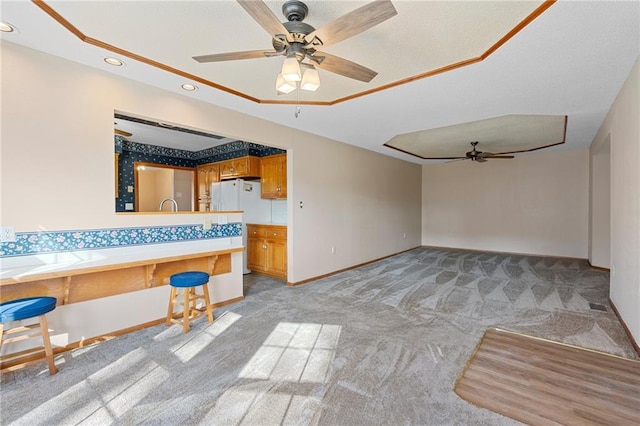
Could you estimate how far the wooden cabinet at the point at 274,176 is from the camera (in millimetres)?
4944

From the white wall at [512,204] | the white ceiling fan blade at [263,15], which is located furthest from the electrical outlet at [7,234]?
the white wall at [512,204]

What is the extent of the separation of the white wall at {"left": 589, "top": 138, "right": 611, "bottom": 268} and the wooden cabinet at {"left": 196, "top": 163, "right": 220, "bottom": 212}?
7.67 m

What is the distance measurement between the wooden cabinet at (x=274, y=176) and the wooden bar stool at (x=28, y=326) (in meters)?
3.30

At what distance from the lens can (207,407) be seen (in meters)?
1.80

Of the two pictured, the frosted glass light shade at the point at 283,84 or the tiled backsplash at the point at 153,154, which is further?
the tiled backsplash at the point at 153,154

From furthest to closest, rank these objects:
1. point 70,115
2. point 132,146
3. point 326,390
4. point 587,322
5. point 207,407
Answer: point 132,146
point 587,322
point 70,115
point 326,390
point 207,407

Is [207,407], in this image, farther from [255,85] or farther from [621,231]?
[621,231]

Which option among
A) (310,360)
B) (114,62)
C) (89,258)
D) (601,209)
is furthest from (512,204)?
(89,258)

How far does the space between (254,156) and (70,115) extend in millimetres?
3075

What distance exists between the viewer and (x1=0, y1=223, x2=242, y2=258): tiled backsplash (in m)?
2.31

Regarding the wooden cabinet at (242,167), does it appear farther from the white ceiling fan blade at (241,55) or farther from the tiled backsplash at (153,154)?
the white ceiling fan blade at (241,55)

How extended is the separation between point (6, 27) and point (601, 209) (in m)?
8.58

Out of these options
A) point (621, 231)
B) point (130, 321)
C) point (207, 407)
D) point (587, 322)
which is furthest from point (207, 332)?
point (621, 231)

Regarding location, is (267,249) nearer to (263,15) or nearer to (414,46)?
(414,46)
